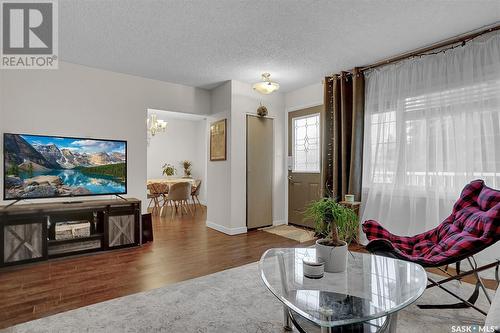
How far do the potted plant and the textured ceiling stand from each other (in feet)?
5.84

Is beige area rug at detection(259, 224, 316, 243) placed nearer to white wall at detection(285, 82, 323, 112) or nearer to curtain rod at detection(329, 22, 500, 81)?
white wall at detection(285, 82, 323, 112)

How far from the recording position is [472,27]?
9.19 ft

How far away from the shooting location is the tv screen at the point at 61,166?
324 cm

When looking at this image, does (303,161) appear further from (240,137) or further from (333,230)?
(333,230)

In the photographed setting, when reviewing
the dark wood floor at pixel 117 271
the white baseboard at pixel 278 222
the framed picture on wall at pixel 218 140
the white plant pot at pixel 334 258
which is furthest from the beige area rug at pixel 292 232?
the white plant pot at pixel 334 258

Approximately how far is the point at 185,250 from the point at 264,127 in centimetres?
251

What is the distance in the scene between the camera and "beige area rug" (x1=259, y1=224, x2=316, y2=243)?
4.17 meters

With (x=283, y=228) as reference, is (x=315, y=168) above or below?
above

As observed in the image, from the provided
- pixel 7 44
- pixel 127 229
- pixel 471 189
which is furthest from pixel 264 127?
pixel 7 44

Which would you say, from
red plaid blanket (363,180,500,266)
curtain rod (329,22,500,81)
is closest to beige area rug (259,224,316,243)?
red plaid blanket (363,180,500,266)

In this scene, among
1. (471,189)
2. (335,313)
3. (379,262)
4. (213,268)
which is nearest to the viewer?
(335,313)

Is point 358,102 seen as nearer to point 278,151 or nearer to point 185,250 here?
point 278,151

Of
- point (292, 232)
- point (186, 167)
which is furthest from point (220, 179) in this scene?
point (186, 167)

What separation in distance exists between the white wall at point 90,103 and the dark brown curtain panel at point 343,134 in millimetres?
2408
